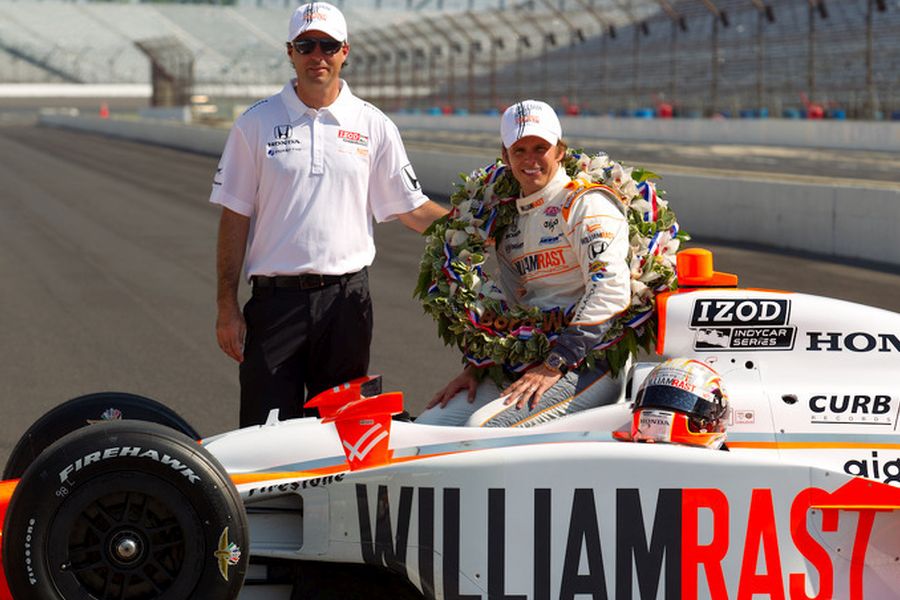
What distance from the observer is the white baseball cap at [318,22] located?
189 inches

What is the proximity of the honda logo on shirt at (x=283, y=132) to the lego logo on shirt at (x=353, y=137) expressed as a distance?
18cm

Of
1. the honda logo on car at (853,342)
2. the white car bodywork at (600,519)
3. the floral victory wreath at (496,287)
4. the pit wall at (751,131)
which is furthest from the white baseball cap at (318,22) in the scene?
the pit wall at (751,131)

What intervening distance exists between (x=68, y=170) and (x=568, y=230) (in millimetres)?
30106

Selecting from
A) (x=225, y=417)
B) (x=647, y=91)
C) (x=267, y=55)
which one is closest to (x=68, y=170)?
(x=647, y=91)

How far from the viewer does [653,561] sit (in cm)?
409

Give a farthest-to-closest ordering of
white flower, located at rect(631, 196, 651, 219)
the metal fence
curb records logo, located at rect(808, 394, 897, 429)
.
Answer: the metal fence < white flower, located at rect(631, 196, 651, 219) < curb records logo, located at rect(808, 394, 897, 429)

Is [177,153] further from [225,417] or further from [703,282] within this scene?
[703,282]

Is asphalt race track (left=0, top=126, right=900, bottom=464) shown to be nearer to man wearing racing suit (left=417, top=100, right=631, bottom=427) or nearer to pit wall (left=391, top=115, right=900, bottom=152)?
man wearing racing suit (left=417, top=100, right=631, bottom=427)

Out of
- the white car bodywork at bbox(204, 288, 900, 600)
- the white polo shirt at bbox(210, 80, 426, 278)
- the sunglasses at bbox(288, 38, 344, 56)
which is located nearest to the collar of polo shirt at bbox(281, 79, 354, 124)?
the white polo shirt at bbox(210, 80, 426, 278)

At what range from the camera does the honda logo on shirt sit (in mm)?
4906

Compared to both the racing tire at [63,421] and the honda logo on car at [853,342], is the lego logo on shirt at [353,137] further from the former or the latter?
the honda logo on car at [853,342]

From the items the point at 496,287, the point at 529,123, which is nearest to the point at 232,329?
the point at 496,287

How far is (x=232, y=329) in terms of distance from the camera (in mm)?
5008

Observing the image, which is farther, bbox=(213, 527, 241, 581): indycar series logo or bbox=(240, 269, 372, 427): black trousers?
bbox=(240, 269, 372, 427): black trousers
